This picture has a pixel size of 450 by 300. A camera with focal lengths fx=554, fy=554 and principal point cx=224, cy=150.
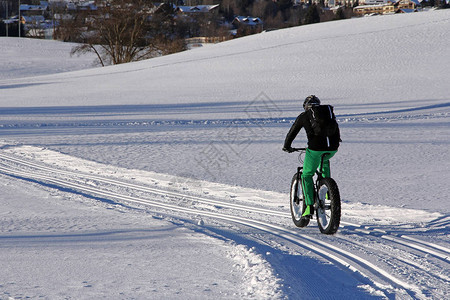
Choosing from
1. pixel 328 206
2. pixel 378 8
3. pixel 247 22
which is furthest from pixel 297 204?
pixel 378 8

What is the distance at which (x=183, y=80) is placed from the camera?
Answer: 31.4m

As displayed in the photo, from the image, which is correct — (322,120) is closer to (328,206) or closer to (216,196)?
(328,206)

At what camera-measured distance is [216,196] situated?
341 inches

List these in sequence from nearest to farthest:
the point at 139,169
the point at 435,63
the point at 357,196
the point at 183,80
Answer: the point at 357,196
the point at 139,169
the point at 435,63
the point at 183,80

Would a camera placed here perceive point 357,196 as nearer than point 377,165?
Yes

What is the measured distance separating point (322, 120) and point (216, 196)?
3031 millimetres

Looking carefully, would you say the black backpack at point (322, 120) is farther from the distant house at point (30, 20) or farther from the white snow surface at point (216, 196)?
the distant house at point (30, 20)

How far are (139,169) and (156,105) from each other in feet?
41.2

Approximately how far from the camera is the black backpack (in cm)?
608

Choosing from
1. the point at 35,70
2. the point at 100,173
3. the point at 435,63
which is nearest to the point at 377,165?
the point at 100,173

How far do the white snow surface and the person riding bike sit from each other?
1.59ft

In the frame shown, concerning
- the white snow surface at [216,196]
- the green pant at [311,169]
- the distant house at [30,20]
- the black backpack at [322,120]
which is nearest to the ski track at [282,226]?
the white snow surface at [216,196]

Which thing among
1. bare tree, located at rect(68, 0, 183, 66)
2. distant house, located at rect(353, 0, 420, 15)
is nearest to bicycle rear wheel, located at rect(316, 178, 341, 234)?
bare tree, located at rect(68, 0, 183, 66)

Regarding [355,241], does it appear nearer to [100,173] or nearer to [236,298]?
[236,298]
